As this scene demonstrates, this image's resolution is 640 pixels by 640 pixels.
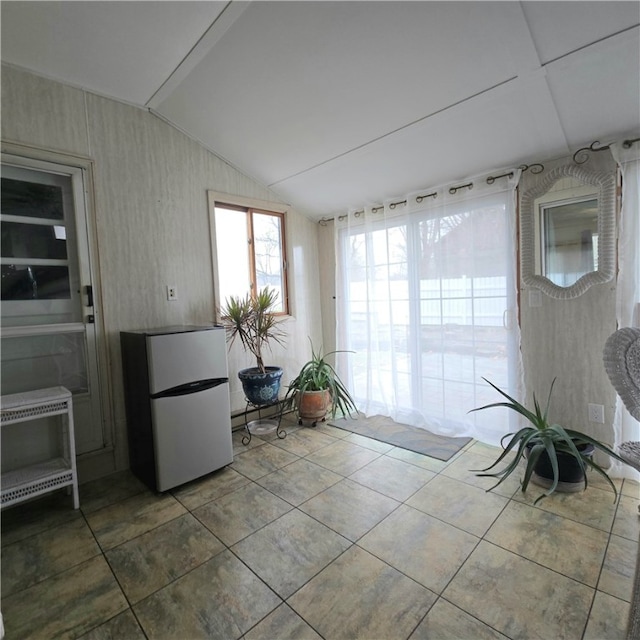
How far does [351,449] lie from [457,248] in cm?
173

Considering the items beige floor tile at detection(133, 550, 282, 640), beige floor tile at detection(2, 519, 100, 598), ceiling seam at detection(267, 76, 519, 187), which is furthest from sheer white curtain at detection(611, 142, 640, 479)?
beige floor tile at detection(2, 519, 100, 598)

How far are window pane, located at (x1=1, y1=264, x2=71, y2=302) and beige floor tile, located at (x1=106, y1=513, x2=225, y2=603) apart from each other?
1525 millimetres

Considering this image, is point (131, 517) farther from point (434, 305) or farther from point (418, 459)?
point (434, 305)

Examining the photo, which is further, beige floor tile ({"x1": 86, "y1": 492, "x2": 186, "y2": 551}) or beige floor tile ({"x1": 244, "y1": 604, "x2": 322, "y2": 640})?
beige floor tile ({"x1": 86, "y1": 492, "x2": 186, "y2": 551})

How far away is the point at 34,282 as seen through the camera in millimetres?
2051

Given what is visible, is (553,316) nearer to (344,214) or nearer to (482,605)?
(482,605)

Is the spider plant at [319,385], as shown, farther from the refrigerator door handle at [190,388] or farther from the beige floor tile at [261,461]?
the refrigerator door handle at [190,388]

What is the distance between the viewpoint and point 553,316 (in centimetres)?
225

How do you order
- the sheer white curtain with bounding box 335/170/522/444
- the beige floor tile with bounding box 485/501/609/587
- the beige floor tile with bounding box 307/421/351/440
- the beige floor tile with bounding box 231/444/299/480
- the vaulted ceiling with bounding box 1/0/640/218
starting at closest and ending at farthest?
the beige floor tile with bounding box 485/501/609/587 → the vaulted ceiling with bounding box 1/0/640/218 → the beige floor tile with bounding box 231/444/299/480 → the sheer white curtain with bounding box 335/170/522/444 → the beige floor tile with bounding box 307/421/351/440

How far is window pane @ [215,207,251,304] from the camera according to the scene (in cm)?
290

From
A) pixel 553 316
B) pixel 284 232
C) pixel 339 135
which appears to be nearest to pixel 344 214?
pixel 284 232

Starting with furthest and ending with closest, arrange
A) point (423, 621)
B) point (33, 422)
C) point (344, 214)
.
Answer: point (344, 214)
point (33, 422)
point (423, 621)

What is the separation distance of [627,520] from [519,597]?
2.76ft

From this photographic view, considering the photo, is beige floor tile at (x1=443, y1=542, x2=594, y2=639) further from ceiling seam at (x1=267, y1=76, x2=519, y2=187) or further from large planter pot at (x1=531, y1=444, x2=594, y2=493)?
ceiling seam at (x1=267, y1=76, x2=519, y2=187)
